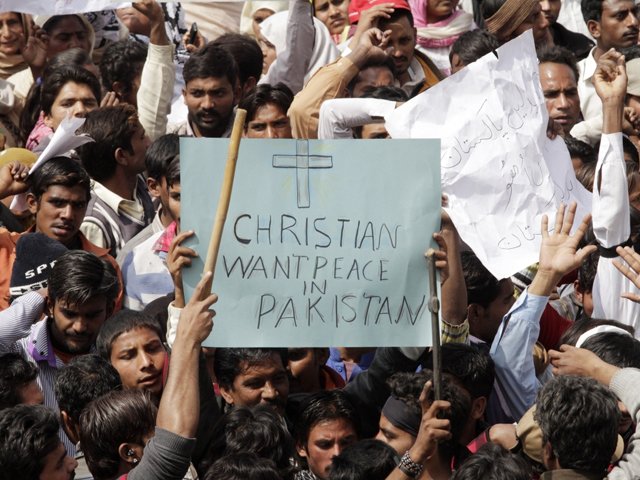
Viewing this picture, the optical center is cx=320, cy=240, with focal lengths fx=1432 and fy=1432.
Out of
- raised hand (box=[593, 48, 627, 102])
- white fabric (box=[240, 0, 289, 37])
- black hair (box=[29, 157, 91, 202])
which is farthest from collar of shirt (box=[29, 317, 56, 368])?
white fabric (box=[240, 0, 289, 37])

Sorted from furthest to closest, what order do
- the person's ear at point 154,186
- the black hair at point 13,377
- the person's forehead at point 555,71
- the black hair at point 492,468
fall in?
1. the person's forehead at point 555,71
2. the person's ear at point 154,186
3. the black hair at point 13,377
4. the black hair at point 492,468

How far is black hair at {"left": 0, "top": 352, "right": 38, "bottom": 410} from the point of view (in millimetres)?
6051

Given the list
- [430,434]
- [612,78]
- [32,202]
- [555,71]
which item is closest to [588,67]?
[555,71]

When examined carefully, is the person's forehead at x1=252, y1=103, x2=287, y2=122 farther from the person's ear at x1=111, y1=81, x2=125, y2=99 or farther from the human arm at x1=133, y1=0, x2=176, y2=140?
the person's ear at x1=111, y1=81, x2=125, y2=99

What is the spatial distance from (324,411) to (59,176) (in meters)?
2.29

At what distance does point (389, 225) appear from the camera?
5680 mm

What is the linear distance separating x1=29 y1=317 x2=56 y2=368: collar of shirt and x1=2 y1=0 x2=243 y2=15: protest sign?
1.63 meters

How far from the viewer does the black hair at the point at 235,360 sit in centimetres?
645

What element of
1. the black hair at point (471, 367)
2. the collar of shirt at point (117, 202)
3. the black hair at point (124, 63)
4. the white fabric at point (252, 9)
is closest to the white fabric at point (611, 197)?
the black hair at point (471, 367)

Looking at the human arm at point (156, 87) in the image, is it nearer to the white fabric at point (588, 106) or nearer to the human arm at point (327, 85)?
the human arm at point (327, 85)

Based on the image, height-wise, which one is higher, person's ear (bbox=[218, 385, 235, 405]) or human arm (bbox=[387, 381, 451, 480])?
human arm (bbox=[387, 381, 451, 480])

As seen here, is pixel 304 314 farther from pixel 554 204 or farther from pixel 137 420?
pixel 554 204

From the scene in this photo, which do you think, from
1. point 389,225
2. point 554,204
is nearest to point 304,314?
point 389,225

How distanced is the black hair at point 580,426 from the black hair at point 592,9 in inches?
218
